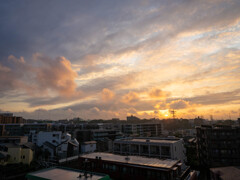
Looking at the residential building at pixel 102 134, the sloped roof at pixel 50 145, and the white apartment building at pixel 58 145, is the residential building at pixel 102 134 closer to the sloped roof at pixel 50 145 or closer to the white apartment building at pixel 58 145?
the white apartment building at pixel 58 145

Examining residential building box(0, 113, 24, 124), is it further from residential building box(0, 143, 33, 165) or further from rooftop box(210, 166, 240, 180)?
rooftop box(210, 166, 240, 180)

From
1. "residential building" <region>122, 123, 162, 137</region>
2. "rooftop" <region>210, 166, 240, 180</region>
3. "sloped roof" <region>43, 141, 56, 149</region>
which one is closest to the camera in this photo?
"rooftop" <region>210, 166, 240, 180</region>

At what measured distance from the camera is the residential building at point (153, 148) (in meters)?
40.9

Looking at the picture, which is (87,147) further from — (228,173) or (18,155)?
(228,173)

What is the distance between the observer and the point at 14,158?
4891 cm

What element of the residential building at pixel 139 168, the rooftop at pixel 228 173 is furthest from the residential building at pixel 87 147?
the rooftop at pixel 228 173

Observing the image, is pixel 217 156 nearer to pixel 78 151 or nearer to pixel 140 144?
pixel 140 144

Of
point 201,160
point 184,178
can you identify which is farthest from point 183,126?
point 184,178

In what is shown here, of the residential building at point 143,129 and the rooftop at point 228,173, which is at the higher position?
the rooftop at point 228,173

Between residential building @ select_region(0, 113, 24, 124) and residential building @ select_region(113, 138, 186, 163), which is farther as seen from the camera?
residential building @ select_region(0, 113, 24, 124)

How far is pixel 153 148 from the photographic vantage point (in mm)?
43969

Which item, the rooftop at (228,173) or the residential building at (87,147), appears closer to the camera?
the rooftop at (228,173)

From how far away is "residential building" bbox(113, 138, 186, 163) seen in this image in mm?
40906

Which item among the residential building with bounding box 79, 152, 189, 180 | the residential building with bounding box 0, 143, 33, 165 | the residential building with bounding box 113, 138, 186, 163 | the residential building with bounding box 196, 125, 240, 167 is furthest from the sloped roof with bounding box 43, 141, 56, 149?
the residential building with bounding box 196, 125, 240, 167
